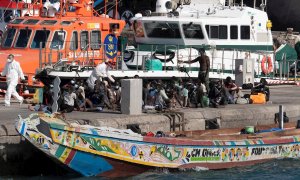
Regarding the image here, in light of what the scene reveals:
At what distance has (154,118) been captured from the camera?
21.7m

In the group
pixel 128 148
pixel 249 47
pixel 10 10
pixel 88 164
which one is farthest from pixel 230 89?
pixel 10 10

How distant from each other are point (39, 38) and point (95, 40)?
164 centimetres

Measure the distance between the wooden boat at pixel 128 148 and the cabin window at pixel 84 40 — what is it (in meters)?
6.31

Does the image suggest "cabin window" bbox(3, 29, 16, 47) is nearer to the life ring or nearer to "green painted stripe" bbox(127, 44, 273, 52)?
"green painted stripe" bbox(127, 44, 273, 52)

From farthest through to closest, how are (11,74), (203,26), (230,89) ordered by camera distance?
1. (203,26)
2. (230,89)
3. (11,74)

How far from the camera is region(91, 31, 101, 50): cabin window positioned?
27000 mm

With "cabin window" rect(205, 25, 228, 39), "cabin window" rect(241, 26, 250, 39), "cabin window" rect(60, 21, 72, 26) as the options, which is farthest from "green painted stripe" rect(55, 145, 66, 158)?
"cabin window" rect(241, 26, 250, 39)

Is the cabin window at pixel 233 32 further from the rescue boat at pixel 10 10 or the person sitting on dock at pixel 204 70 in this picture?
the rescue boat at pixel 10 10

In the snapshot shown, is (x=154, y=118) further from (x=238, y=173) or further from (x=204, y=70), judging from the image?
(x=204, y=70)

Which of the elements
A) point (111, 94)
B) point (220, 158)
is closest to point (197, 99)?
point (111, 94)

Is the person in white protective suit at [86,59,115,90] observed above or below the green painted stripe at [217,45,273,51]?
below

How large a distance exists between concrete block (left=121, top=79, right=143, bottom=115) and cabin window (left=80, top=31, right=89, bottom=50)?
5.14 meters

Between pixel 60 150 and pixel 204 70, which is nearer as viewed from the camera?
pixel 60 150

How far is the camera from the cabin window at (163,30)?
29.8m
